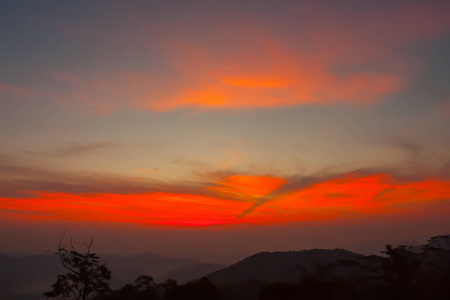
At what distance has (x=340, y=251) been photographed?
7721 inches

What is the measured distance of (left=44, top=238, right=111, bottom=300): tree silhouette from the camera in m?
52.5

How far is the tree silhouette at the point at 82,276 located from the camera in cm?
5250

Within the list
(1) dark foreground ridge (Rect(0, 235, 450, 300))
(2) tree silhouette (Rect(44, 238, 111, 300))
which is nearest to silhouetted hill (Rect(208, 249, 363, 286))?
(1) dark foreground ridge (Rect(0, 235, 450, 300))

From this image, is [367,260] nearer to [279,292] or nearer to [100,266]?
[279,292]

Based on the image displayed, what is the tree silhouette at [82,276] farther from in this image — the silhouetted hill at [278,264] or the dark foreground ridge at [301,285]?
the silhouetted hill at [278,264]

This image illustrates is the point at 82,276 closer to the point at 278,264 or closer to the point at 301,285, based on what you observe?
the point at 301,285

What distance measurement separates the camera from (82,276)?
176 ft

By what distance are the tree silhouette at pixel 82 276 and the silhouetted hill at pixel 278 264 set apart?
11018 cm

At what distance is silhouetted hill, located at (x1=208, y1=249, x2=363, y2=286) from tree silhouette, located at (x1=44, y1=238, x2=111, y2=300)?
110 metres

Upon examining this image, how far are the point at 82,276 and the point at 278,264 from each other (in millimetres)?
142417

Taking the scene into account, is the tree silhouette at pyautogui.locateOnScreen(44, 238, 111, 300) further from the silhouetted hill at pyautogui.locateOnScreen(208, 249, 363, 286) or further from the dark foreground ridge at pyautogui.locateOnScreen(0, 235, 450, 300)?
the silhouetted hill at pyautogui.locateOnScreen(208, 249, 363, 286)

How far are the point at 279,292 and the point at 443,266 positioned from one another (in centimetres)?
3970

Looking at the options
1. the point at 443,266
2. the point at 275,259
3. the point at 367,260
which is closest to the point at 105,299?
the point at 367,260

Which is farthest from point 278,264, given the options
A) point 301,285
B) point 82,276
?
point 82,276
